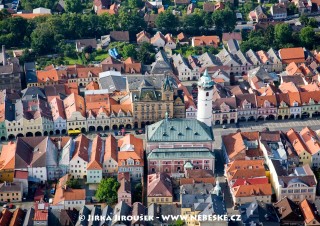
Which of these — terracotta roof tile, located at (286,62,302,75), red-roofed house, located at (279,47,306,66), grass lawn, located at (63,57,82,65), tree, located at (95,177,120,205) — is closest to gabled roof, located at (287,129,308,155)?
terracotta roof tile, located at (286,62,302,75)

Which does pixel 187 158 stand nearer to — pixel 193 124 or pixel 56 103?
pixel 193 124

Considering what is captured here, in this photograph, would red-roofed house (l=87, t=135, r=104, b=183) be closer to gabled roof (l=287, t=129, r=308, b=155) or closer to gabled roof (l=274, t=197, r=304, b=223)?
gabled roof (l=274, t=197, r=304, b=223)

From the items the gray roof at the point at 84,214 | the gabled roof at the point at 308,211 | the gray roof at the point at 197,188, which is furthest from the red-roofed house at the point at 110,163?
the gabled roof at the point at 308,211

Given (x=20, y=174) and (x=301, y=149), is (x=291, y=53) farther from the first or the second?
(x=20, y=174)

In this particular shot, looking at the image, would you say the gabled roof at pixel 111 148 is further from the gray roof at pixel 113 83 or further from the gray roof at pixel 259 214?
the gray roof at pixel 259 214

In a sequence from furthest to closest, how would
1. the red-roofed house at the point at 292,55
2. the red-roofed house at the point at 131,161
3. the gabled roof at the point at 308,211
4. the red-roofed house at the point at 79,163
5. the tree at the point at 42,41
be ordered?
the tree at the point at 42,41 → the red-roofed house at the point at 292,55 → the red-roofed house at the point at 79,163 → the red-roofed house at the point at 131,161 → the gabled roof at the point at 308,211

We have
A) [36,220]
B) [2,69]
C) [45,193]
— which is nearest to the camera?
[36,220]

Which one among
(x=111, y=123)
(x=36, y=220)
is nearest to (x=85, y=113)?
(x=111, y=123)
